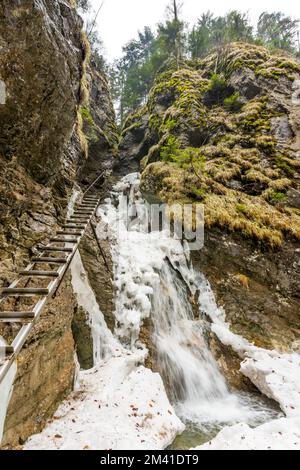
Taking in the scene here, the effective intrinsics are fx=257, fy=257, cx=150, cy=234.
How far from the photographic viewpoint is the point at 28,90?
14.5 ft

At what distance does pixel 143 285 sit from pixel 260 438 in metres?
4.45

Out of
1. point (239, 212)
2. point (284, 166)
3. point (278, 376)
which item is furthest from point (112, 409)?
point (284, 166)

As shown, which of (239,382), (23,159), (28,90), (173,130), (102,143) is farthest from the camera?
(102,143)

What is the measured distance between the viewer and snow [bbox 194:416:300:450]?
358cm

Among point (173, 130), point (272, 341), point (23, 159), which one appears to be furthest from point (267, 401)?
point (173, 130)

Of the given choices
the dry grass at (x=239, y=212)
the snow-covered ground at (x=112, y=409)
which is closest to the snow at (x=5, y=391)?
the snow-covered ground at (x=112, y=409)

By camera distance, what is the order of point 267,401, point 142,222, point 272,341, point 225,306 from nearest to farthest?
1. point 267,401
2. point 272,341
3. point 225,306
4. point 142,222

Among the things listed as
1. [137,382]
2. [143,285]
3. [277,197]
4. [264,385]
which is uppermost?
[277,197]

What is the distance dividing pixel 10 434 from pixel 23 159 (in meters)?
4.29

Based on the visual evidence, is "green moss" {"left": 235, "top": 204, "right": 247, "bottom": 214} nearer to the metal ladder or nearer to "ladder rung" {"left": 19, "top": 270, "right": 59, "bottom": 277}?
the metal ladder

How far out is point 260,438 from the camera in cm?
375

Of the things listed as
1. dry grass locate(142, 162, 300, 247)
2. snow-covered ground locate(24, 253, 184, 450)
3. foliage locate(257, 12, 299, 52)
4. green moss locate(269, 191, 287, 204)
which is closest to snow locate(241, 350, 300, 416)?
snow-covered ground locate(24, 253, 184, 450)

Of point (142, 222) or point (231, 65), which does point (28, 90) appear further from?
point (231, 65)

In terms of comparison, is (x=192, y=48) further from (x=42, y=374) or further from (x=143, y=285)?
(x=42, y=374)
